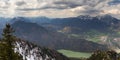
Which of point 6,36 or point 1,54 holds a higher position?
point 6,36

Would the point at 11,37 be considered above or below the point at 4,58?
above

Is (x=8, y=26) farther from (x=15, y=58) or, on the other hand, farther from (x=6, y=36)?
(x=15, y=58)

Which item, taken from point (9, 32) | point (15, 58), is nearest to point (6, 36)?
point (9, 32)

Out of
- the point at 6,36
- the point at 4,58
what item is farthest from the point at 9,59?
the point at 6,36

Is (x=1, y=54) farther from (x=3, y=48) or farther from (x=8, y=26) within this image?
(x=8, y=26)

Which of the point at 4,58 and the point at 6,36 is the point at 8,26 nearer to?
the point at 6,36

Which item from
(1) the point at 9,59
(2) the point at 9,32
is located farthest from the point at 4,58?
(2) the point at 9,32
